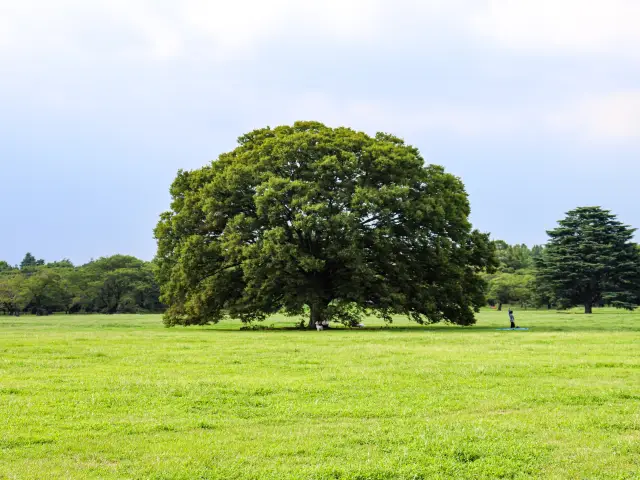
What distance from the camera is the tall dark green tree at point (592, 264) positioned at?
74938 millimetres

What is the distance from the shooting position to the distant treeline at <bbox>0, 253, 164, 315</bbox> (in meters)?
102

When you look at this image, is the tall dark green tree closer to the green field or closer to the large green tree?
the large green tree

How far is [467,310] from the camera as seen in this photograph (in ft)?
140

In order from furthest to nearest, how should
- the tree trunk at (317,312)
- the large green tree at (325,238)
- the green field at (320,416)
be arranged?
the tree trunk at (317,312), the large green tree at (325,238), the green field at (320,416)

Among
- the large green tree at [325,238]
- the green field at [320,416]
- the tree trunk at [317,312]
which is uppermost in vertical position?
the large green tree at [325,238]

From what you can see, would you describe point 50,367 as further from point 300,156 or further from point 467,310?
point 467,310

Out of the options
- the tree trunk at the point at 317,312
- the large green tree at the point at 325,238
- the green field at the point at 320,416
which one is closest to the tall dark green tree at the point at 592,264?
the large green tree at the point at 325,238

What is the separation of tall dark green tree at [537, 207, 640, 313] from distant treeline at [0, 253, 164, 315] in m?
63.9

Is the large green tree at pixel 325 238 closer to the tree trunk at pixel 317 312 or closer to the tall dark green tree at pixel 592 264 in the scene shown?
the tree trunk at pixel 317 312

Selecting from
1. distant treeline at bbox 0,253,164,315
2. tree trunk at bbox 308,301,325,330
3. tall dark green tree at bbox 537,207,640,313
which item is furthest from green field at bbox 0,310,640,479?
distant treeline at bbox 0,253,164,315

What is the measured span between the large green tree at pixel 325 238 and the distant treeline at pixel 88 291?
214ft

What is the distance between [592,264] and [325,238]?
4598cm

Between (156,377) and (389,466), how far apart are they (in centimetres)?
909

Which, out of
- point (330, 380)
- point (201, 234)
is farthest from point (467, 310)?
point (330, 380)
